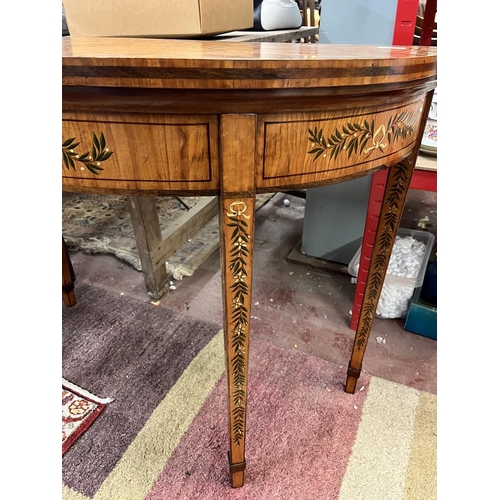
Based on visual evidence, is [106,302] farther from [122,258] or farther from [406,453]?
[406,453]

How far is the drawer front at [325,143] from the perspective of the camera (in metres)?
0.40

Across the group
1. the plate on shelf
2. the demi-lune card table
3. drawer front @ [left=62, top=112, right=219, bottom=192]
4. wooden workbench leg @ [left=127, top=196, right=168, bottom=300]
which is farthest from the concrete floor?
drawer front @ [left=62, top=112, right=219, bottom=192]

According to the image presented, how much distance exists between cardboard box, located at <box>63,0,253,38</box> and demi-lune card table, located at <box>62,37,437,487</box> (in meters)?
0.45

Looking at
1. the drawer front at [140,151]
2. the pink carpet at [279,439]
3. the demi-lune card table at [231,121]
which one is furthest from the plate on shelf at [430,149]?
the drawer front at [140,151]

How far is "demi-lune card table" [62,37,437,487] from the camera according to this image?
33cm

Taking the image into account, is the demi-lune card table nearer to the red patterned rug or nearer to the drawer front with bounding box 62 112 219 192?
the drawer front with bounding box 62 112 219 192

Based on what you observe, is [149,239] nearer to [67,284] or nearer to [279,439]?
[67,284]

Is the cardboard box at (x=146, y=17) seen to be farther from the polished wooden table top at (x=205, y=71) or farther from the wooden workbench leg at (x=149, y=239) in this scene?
the polished wooden table top at (x=205, y=71)

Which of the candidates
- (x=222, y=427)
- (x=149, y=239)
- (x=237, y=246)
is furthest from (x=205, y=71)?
(x=149, y=239)

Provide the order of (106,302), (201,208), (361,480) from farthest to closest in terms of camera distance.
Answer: (201,208) → (106,302) → (361,480)

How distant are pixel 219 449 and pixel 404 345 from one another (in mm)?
576

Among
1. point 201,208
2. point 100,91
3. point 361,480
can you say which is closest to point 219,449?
point 361,480

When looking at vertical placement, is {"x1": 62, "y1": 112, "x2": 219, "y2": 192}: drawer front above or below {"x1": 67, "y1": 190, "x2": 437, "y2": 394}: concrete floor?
above

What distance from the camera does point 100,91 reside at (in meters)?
0.34
